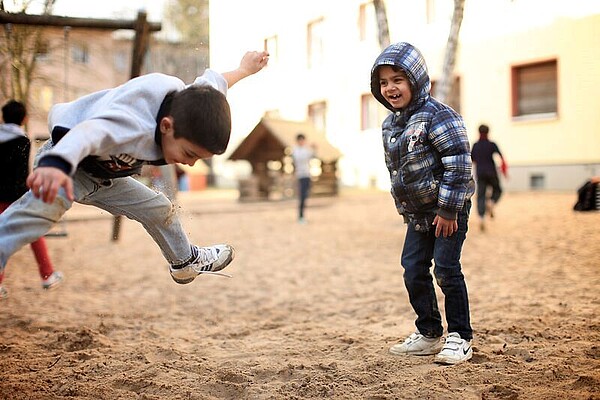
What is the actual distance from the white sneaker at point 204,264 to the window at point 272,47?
154cm

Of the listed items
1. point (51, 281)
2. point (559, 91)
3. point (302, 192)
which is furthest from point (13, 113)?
point (302, 192)

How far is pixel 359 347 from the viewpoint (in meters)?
3.40

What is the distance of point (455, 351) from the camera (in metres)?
3.03

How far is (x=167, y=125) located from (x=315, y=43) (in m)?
2.84

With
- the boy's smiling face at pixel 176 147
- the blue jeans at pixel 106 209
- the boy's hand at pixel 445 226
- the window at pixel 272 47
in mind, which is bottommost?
the boy's hand at pixel 445 226

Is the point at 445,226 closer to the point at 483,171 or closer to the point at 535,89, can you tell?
the point at 483,171

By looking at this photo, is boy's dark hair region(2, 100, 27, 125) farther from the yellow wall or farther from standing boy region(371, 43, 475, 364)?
the yellow wall

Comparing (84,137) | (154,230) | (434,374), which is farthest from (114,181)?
(434,374)

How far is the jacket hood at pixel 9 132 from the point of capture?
413 cm

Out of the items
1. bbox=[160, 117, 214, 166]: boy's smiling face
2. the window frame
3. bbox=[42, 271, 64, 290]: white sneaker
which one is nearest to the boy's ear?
bbox=[160, 117, 214, 166]: boy's smiling face

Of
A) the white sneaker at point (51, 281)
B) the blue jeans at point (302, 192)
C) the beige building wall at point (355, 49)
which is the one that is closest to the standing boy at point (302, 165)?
the blue jeans at point (302, 192)

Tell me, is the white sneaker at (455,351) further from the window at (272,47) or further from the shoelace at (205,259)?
the window at (272,47)

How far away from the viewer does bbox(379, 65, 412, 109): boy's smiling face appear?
9.62 feet

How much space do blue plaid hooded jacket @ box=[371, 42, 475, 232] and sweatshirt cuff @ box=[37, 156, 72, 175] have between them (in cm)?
151
